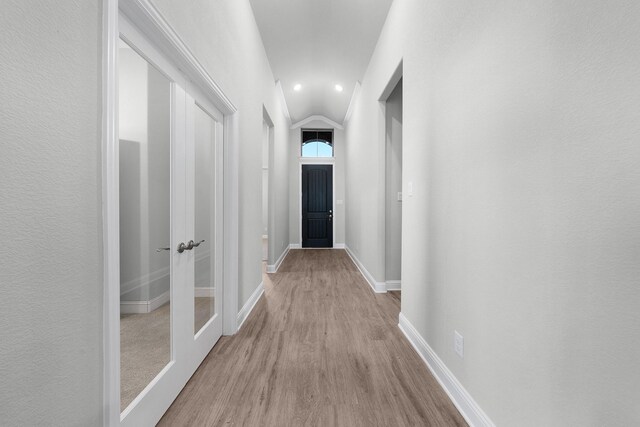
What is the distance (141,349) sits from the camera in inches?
54.2

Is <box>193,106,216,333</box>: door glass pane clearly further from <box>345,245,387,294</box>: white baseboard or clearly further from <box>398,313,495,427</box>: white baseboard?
<box>345,245,387,294</box>: white baseboard

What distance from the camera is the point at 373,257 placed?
13.4 feet

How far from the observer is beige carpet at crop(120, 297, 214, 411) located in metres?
1.26

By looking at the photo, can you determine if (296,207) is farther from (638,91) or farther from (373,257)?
(638,91)

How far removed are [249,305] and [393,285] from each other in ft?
6.07

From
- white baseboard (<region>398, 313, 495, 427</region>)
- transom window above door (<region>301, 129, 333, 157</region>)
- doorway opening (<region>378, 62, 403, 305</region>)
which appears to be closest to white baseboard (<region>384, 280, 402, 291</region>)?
doorway opening (<region>378, 62, 403, 305</region>)

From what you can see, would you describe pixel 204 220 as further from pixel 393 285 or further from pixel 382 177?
pixel 393 285

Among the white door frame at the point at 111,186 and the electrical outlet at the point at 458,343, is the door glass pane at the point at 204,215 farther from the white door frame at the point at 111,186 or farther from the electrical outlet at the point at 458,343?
the electrical outlet at the point at 458,343

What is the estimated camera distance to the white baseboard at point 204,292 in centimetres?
200

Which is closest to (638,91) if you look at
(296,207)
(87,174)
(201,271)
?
(87,174)

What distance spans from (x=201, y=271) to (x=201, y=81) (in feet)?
4.00

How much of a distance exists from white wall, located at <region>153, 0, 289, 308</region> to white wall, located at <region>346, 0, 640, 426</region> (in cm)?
145

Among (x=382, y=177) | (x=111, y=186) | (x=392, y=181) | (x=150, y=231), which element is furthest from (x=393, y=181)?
(x=111, y=186)

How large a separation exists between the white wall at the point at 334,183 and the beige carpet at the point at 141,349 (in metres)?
6.25
